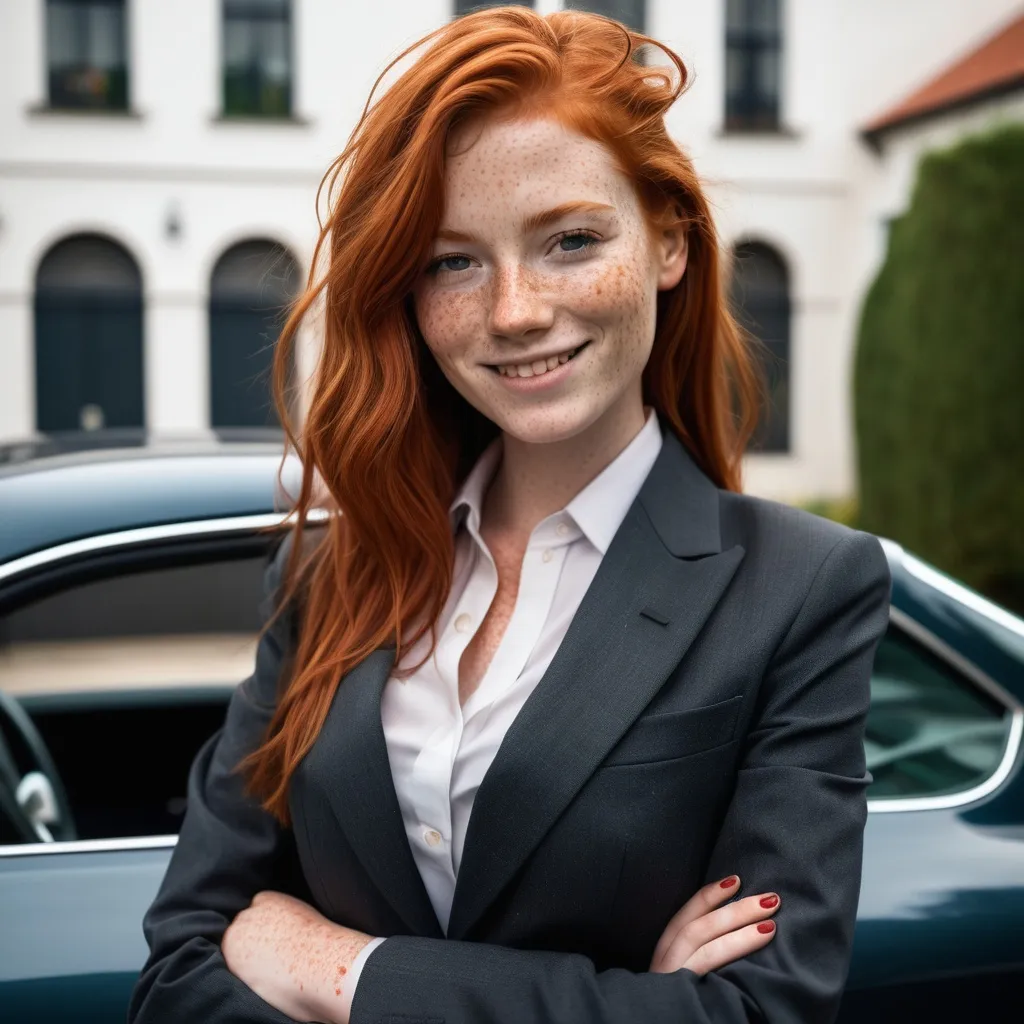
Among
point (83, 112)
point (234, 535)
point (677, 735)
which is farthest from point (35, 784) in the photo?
point (83, 112)

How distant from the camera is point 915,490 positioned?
1034cm

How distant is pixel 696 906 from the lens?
137 centimetres

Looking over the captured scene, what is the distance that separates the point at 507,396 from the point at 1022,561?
8.92 metres

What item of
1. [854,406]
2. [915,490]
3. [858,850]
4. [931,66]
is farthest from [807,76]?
[858,850]

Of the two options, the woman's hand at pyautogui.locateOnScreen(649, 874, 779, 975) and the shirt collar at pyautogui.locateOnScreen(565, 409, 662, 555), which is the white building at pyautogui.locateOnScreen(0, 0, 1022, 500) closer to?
the shirt collar at pyautogui.locateOnScreen(565, 409, 662, 555)

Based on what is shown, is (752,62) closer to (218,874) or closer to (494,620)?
(494,620)

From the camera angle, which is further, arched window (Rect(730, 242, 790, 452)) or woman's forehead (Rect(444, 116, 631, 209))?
arched window (Rect(730, 242, 790, 452))

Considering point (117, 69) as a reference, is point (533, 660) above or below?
below

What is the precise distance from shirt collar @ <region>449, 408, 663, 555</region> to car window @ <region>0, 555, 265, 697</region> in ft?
3.00

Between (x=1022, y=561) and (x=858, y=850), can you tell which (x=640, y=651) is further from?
(x=1022, y=561)

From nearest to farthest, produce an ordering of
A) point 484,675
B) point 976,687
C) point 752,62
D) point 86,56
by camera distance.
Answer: point 484,675
point 976,687
point 86,56
point 752,62

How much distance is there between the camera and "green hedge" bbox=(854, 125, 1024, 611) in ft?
32.1

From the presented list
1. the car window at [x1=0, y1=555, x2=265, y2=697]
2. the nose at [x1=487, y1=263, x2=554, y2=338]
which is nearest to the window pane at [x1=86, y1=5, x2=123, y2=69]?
the car window at [x1=0, y1=555, x2=265, y2=697]

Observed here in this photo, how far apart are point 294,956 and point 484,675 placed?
1.23 ft
